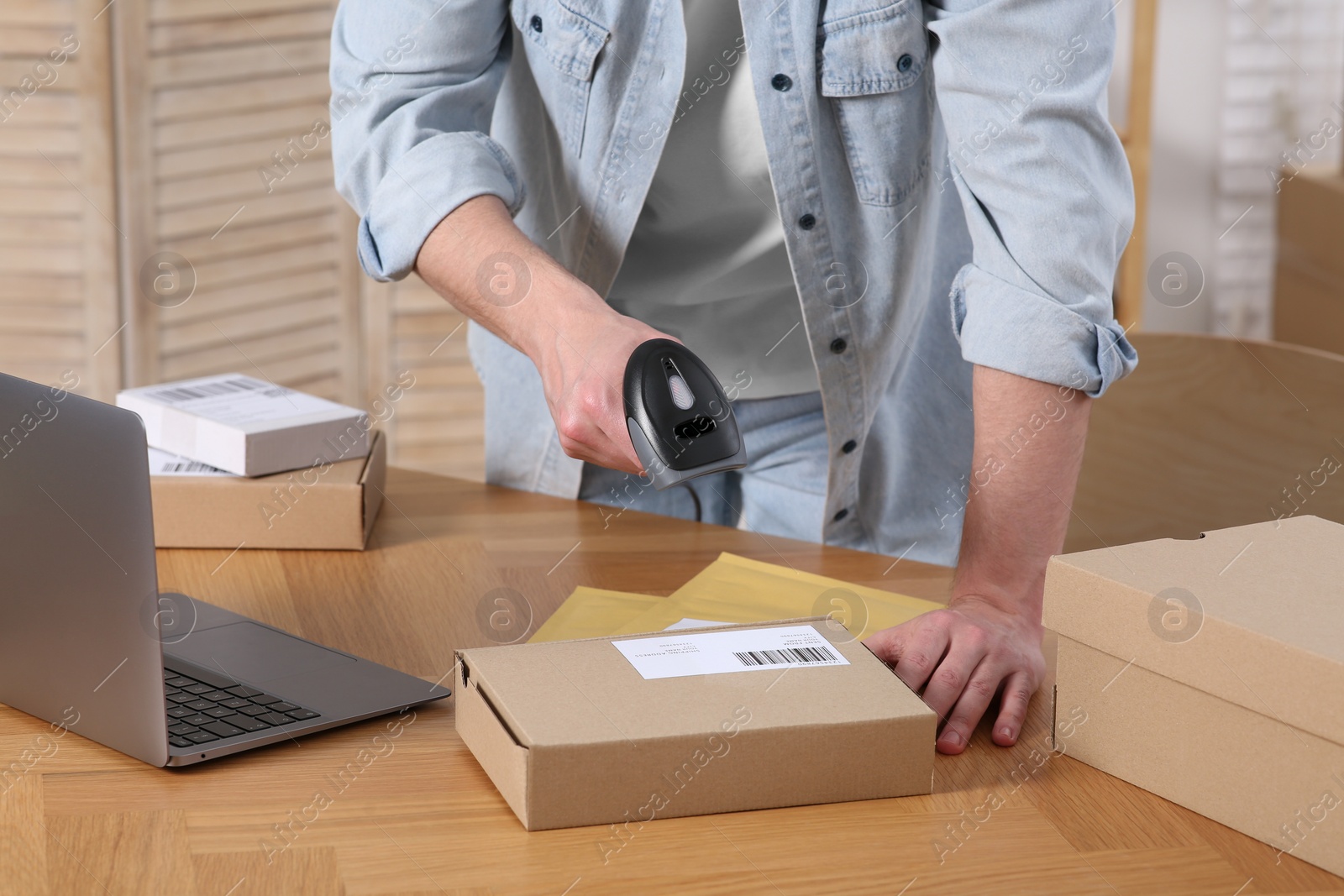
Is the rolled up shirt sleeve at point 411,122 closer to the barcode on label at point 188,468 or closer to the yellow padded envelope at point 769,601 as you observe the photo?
the barcode on label at point 188,468

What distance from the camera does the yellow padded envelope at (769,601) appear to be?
962 millimetres

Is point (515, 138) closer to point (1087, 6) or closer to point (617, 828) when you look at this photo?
point (1087, 6)

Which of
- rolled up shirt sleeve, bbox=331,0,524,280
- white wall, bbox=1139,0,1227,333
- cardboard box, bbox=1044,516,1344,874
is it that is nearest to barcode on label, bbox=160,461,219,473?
rolled up shirt sleeve, bbox=331,0,524,280

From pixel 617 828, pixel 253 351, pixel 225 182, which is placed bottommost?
pixel 253 351

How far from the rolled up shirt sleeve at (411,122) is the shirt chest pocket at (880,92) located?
283 millimetres

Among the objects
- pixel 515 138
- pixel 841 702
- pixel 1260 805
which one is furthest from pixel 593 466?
pixel 1260 805

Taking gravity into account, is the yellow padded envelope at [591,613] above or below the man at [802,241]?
below

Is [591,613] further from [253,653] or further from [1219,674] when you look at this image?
[1219,674]

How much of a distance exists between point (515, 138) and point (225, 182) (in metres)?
1.44

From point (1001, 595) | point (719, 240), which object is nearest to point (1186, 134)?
point (719, 240)

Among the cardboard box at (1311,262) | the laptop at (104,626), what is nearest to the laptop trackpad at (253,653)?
the laptop at (104,626)

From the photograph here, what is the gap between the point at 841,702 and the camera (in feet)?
2.39

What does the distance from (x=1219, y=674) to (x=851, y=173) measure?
59 cm

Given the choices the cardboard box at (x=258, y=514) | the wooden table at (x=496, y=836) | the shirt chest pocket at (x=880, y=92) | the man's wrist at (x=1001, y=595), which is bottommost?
the cardboard box at (x=258, y=514)
